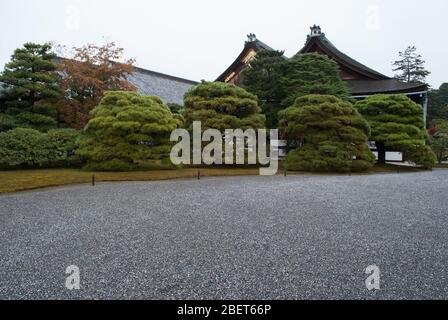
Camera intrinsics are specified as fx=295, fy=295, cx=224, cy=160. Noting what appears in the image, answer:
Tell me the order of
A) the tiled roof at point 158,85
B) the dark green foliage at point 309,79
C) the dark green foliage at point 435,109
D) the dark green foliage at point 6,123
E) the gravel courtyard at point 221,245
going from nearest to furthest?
the gravel courtyard at point 221,245 → the dark green foliage at point 6,123 → the dark green foliage at point 309,79 → the tiled roof at point 158,85 → the dark green foliage at point 435,109

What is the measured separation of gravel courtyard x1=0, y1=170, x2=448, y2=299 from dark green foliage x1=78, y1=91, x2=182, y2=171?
3.61 metres

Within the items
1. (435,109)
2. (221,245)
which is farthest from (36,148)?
(435,109)

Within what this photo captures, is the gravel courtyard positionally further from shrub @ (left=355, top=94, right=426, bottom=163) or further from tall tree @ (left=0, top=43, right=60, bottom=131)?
shrub @ (left=355, top=94, right=426, bottom=163)

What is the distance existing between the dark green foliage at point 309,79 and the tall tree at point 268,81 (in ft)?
1.20

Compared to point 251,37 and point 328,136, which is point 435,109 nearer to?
point 251,37

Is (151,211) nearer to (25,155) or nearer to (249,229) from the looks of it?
(249,229)

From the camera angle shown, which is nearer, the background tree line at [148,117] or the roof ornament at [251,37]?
the background tree line at [148,117]

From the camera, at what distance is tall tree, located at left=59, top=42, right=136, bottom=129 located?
1232 cm

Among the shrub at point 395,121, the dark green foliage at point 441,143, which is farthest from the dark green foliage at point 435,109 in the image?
the shrub at point 395,121

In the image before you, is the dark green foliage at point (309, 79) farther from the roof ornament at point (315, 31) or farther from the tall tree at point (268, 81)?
the roof ornament at point (315, 31)

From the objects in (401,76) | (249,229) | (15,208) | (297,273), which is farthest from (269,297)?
(401,76)

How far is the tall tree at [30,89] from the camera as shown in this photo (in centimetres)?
1110

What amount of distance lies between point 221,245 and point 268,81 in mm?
12700

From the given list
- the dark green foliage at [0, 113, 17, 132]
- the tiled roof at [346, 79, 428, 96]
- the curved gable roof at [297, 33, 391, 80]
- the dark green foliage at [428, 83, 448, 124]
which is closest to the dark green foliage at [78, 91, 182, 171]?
the dark green foliage at [0, 113, 17, 132]
